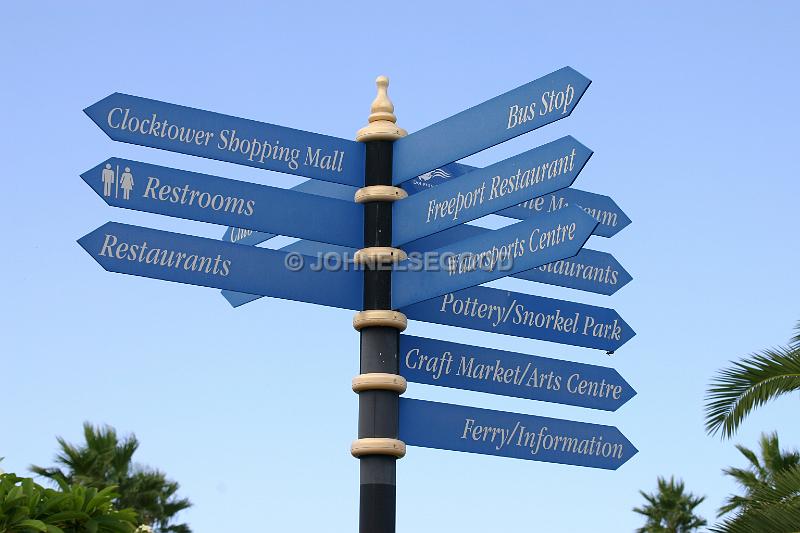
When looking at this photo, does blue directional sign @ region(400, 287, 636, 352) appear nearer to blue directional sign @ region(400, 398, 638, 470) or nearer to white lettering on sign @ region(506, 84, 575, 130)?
blue directional sign @ region(400, 398, 638, 470)

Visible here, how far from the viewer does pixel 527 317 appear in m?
11.2

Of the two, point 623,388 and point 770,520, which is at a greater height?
point 623,388

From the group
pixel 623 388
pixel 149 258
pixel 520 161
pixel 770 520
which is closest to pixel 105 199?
pixel 149 258

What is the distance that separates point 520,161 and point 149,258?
2.81 meters

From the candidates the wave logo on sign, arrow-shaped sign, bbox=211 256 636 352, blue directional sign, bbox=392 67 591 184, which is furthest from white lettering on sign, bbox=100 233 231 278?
the wave logo on sign

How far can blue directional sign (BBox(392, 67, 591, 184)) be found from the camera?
10078mm

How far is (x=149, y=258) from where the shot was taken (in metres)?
10.1

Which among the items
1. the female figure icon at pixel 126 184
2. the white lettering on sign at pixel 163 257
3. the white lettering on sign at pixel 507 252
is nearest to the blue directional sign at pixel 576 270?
the white lettering on sign at pixel 507 252

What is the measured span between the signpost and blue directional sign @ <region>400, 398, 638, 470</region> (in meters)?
0.01

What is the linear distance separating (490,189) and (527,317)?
142 centimetres

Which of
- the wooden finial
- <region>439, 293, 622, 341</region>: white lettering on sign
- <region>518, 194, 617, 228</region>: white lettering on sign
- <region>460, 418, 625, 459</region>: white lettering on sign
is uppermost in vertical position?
the wooden finial

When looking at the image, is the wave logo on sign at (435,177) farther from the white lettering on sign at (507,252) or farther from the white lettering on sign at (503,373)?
the white lettering on sign at (503,373)

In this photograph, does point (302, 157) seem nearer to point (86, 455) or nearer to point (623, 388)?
point (623, 388)

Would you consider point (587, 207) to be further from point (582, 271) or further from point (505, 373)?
point (505, 373)
